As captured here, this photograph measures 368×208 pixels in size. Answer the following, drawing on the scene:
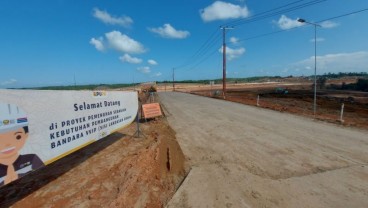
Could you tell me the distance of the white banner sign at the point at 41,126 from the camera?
157 inches

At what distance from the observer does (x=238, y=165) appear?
7070mm

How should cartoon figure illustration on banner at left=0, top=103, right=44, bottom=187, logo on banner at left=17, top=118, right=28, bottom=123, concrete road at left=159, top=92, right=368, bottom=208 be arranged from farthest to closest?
concrete road at left=159, top=92, right=368, bottom=208 → logo on banner at left=17, top=118, right=28, bottom=123 → cartoon figure illustration on banner at left=0, top=103, right=44, bottom=187

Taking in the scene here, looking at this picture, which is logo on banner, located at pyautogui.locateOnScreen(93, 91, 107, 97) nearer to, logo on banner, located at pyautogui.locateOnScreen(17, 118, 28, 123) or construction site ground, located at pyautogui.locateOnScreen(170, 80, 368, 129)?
logo on banner, located at pyautogui.locateOnScreen(17, 118, 28, 123)

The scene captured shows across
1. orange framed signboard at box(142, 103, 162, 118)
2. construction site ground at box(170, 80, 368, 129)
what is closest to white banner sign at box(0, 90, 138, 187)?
orange framed signboard at box(142, 103, 162, 118)

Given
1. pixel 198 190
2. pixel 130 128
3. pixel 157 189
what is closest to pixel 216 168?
pixel 198 190

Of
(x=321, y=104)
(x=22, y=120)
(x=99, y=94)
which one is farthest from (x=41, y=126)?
(x=321, y=104)

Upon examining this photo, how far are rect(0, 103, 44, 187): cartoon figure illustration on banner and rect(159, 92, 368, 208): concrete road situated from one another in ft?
9.26

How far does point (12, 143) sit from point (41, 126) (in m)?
0.73

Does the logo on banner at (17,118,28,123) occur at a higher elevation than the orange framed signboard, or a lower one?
higher

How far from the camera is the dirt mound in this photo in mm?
5055

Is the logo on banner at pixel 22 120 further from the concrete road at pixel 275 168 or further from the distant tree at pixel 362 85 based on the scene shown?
the distant tree at pixel 362 85

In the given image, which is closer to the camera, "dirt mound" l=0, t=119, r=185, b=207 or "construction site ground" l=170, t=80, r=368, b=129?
"dirt mound" l=0, t=119, r=185, b=207

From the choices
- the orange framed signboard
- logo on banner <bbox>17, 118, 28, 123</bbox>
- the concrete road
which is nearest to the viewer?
logo on banner <bbox>17, 118, 28, 123</bbox>

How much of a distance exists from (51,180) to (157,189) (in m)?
2.79
